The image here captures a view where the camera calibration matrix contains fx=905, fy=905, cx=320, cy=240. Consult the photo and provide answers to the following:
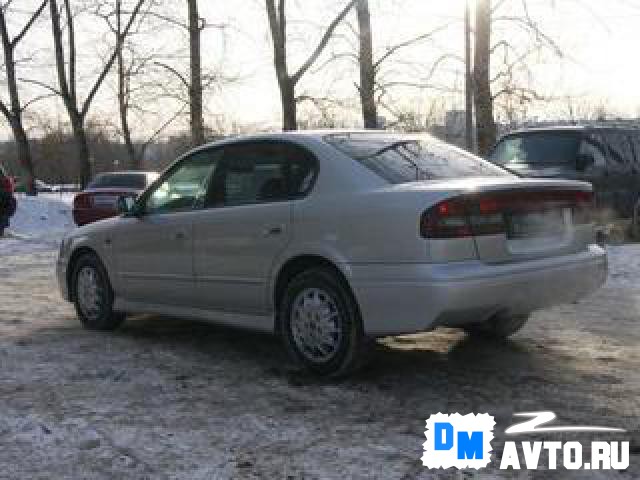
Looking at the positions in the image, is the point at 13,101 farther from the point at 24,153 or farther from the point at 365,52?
the point at 365,52

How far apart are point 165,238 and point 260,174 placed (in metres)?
1.03

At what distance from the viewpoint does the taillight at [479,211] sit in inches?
193

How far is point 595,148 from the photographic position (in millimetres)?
12305

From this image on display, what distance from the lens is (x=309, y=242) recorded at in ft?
17.9

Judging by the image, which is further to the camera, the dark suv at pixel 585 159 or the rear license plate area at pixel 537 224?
the dark suv at pixel 585 159

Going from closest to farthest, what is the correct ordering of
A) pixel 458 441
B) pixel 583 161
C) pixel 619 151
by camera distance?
pixel 458 441 → pixel 583 161 → pixel 619 151

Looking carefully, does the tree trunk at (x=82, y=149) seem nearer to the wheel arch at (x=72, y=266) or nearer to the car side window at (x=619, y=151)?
the car side window at (x=619, y=151)

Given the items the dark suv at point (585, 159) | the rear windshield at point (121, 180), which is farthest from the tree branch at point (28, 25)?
the dark suv at point (585, 159)

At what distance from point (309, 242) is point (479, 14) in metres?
12.0

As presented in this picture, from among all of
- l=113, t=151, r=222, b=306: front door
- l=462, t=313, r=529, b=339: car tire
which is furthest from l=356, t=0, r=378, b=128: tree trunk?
→ l=462, t=313, r=529, b=339: car tire

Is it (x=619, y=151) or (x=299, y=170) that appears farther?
(x=619, y=151)

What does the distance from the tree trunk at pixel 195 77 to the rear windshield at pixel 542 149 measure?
1314 cm

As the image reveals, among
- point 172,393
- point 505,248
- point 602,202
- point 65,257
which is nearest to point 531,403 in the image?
point 505,248

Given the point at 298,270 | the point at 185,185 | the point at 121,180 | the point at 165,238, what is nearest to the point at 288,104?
the point at 121,180
